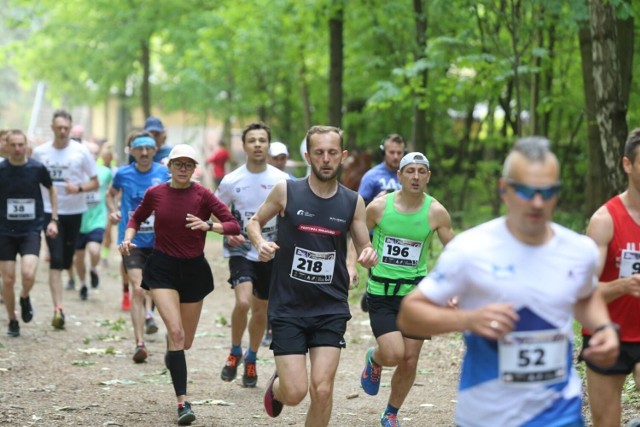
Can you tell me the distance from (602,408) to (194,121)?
1526 inches

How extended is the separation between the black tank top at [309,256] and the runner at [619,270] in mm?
1957

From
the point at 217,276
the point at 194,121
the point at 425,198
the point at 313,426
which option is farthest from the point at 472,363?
the point at 194,121

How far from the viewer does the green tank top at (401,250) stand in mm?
8758

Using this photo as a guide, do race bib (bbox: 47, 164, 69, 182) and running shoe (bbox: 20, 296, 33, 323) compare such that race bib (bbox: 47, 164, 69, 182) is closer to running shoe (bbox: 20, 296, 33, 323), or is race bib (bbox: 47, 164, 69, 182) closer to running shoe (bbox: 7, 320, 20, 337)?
running shoe (bbox: 20, 296, 33, 323)

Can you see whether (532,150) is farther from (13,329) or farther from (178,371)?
(13,329)

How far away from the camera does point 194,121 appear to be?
4422 centimetres

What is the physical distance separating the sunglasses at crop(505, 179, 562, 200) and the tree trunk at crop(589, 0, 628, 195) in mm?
7163

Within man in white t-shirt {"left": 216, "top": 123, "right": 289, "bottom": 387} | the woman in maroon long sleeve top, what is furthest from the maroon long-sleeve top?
man in white t-shirt {"left": 216, "top": 123, "right": 289, "bottom": 387}

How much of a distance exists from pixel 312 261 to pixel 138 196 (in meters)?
5.24

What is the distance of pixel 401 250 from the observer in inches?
345

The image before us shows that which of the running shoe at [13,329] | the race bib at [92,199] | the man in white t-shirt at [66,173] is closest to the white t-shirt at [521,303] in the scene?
the running shoe at [13,329]

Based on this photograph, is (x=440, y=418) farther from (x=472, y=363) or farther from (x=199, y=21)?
(x=199, y=21)

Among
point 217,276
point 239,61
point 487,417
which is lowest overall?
point 217,276

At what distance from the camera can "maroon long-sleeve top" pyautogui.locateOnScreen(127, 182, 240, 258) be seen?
9.15m
